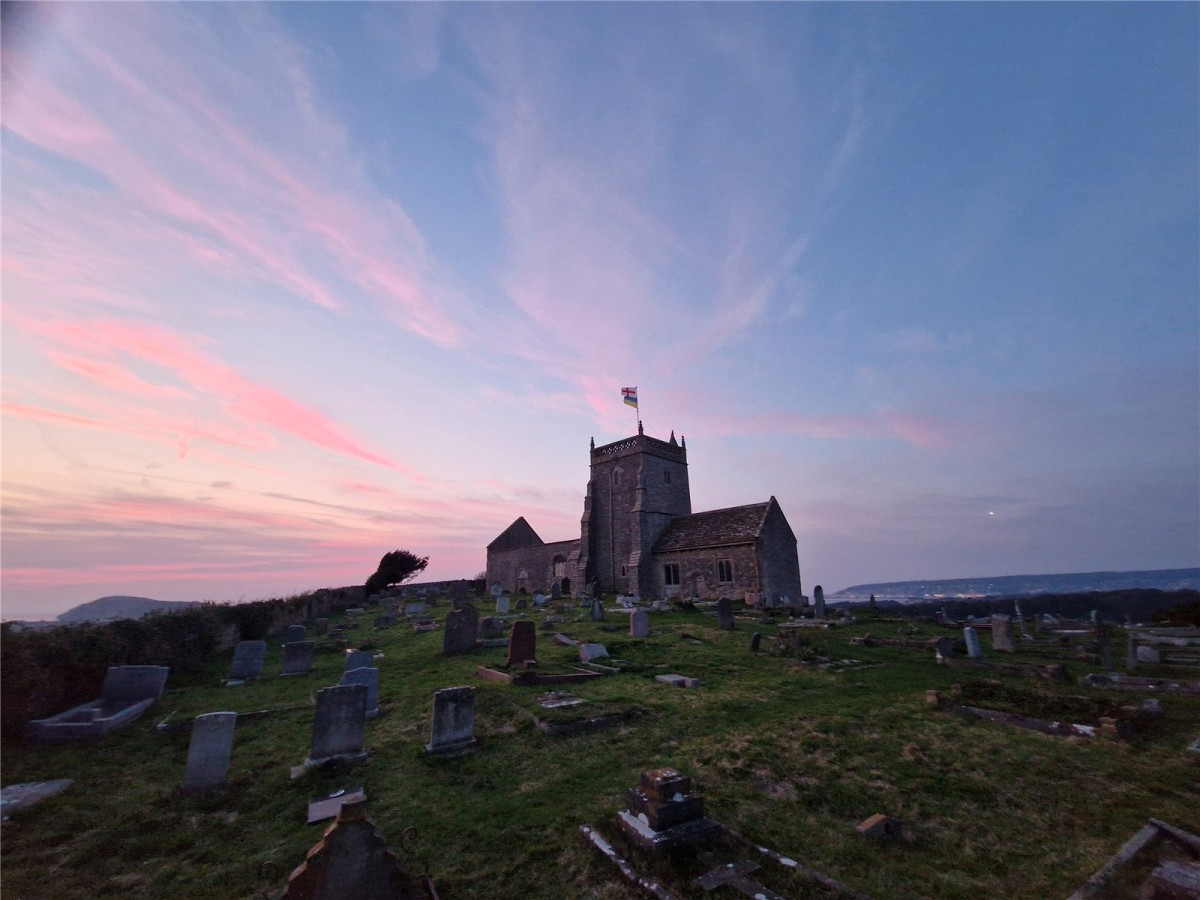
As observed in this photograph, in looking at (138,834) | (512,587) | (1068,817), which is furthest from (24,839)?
(512,587)

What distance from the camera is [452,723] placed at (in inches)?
304

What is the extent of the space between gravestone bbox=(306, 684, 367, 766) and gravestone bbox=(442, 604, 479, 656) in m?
7.22

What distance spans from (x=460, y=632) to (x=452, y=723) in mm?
7815

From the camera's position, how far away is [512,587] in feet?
142

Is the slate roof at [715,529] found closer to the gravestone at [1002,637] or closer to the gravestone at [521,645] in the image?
the gravestone at [1002,637]

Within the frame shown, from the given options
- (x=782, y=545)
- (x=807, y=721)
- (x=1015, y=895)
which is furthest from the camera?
(x=782, y=545)

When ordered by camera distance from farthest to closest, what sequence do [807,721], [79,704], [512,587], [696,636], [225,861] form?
[512,587] < [696,636] < [79,704] < [807,721] < [225,861]

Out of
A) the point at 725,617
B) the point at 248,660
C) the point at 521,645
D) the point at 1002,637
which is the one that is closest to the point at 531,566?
the point at 725,617

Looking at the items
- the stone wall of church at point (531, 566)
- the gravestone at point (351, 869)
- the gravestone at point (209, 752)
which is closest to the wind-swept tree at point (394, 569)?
the stone wall of church at point (531, 566)

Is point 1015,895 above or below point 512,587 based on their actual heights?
below

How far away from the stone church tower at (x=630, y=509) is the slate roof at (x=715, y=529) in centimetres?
142

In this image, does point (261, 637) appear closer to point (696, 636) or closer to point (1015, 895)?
point (696, 636)

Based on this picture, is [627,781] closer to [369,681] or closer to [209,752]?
[209,752]

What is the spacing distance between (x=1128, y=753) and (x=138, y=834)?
13357mm
